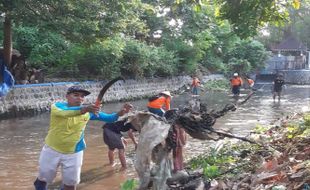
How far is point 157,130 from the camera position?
19.4 ft

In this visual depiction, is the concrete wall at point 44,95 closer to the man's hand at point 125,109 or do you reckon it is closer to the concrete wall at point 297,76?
the man's hand at point 125,109

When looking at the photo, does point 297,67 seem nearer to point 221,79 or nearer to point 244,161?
point 221,79

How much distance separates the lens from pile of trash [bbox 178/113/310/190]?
5.77 meters

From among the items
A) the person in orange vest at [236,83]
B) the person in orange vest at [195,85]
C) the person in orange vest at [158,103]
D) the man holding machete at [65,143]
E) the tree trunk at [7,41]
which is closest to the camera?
the man holding machete at [65,143]

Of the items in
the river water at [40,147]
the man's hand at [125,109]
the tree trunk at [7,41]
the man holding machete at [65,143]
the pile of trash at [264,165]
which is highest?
the tree trunk at [7,41]

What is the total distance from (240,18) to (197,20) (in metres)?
26.1

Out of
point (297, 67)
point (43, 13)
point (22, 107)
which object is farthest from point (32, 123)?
point (297, 67)

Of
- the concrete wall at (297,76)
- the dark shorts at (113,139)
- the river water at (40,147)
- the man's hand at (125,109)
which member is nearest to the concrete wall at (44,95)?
the river water at (40,147)

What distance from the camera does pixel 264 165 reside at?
647 centimetres

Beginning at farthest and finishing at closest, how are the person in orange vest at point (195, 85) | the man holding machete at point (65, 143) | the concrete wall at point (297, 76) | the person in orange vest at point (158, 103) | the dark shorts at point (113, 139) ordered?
1. the concrete wall at point (297, 76)
2. the person in orange vest at point (195, 85)
3. the person in orange vest at point (158, 103)
4. the dark shorts at point (113, 139)
5. the man holding machete at point (65, 143)

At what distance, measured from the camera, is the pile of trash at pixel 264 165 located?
577 centimetres

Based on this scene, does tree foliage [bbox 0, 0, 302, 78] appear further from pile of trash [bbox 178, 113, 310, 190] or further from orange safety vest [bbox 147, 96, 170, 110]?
pile of trash [bbox 178, 113, 310, 190]

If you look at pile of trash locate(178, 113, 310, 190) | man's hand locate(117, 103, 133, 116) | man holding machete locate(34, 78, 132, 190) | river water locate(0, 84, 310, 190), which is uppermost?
man's hand locate(117, 103, 133, 116)

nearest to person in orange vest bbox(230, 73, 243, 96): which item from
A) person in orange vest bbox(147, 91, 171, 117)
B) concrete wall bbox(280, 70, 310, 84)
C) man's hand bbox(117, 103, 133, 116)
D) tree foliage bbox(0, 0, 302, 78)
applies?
tree foliage bbox(0, 0, 302, 78)
